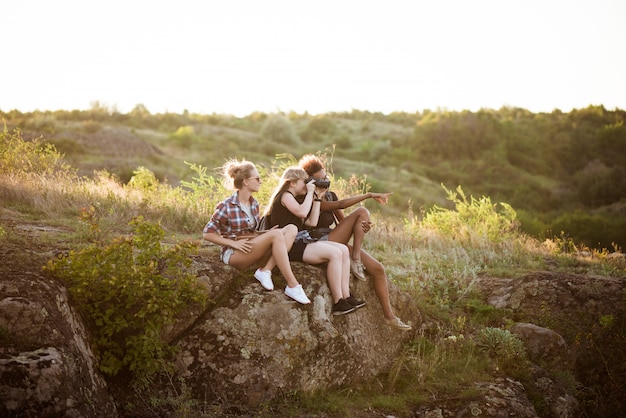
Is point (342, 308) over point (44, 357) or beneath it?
beneath

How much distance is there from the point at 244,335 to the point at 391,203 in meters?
18.2

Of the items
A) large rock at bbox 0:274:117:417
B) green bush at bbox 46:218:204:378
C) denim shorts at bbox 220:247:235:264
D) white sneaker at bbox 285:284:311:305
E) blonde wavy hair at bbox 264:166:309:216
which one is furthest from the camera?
blonde wavy hair at bbox 264:166:309:216

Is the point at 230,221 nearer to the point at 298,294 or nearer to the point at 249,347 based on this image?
the point at 298,294

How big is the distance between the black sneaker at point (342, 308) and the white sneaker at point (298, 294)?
0.31 metres

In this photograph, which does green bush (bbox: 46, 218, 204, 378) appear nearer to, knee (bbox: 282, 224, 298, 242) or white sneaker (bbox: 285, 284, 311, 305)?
white sneaker (bbox: 285, 284, 311, 305)

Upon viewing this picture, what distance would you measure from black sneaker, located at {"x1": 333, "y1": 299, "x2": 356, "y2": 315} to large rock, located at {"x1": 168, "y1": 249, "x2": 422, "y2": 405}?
12 centimetres

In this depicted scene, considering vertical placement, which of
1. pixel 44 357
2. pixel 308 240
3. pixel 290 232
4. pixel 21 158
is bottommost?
pixel 44 357

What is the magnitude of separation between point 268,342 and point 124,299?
1.29m

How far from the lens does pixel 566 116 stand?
4138cm

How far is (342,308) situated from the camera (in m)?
5.23

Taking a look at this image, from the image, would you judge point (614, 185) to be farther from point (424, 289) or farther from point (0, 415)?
point (0, 415)

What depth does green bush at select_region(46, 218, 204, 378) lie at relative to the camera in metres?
4.39

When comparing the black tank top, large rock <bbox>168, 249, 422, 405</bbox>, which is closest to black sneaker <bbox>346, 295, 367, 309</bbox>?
large rock <bbox>168, 249, 422, 405</bbox>

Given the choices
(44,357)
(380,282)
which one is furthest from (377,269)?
(44,357)
